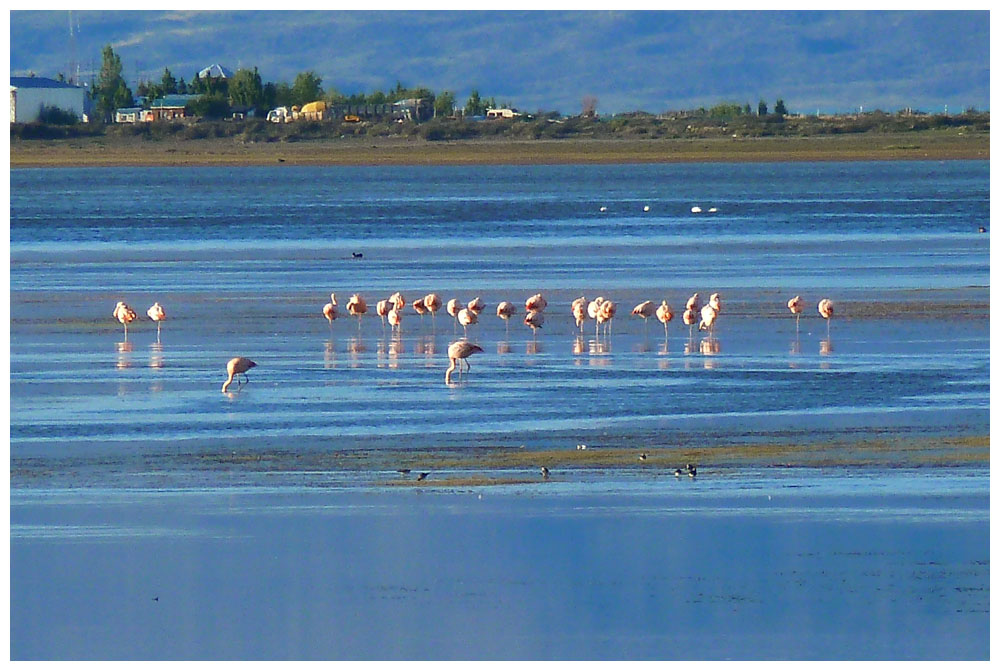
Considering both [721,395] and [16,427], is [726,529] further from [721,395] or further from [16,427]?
[16,427]

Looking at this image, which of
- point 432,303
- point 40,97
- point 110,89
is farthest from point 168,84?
point 432,303

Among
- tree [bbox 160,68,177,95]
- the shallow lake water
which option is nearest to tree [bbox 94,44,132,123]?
tree [bbox 160,68,177,95]

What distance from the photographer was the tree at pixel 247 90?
101 metres

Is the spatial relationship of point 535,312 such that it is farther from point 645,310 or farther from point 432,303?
point 432,303

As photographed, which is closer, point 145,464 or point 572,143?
point 145,464

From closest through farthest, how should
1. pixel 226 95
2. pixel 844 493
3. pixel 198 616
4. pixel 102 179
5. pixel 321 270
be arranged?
1. pixel 198 616
2. pixel 844 493
3. pixel 321 270
4. pixel 102 179
5. pixel 226 95

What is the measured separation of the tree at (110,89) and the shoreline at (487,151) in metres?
10.1

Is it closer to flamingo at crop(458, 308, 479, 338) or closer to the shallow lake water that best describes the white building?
the shallow lake water

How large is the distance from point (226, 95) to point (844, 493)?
95212mm

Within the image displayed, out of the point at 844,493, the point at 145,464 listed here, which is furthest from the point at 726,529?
the point at 145,464

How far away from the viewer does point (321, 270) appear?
24.9m

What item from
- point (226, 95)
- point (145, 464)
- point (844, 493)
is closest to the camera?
point (844, 493)

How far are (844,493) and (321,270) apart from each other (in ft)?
50.1

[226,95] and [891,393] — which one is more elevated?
[226,95]
